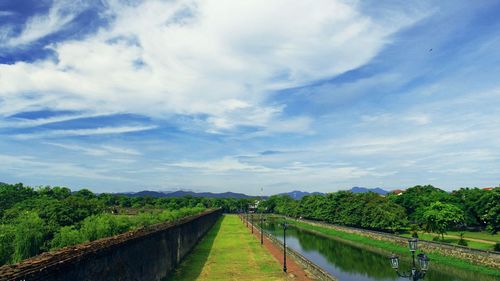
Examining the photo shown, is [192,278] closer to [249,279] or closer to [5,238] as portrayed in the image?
[249,279]

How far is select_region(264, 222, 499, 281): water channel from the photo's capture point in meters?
32.9

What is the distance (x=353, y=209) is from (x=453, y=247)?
115 ft

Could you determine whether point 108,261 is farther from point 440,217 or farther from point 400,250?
point 440,217

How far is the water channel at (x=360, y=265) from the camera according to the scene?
32.9 metres

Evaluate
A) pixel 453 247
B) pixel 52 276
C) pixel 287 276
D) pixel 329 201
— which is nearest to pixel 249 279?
pixel 287 276

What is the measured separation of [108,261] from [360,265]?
3249 cm

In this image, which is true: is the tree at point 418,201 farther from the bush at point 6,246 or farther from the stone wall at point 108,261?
the bush at point 6,246

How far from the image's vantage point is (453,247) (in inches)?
1503

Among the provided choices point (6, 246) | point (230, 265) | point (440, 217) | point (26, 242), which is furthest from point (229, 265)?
point (440, 217)

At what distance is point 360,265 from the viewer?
40.0 meters

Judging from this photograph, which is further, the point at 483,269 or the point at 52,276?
the point at 483,269

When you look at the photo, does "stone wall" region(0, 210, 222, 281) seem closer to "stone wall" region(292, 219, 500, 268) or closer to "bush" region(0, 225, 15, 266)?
"bush" region(0, 225, 15, 266)

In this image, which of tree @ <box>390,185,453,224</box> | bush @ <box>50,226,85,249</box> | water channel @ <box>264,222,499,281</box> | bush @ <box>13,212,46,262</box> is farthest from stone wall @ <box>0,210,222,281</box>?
tree @ <box>390,185,453,224</box>

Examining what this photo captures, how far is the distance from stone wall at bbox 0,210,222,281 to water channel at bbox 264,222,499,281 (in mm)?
17499
